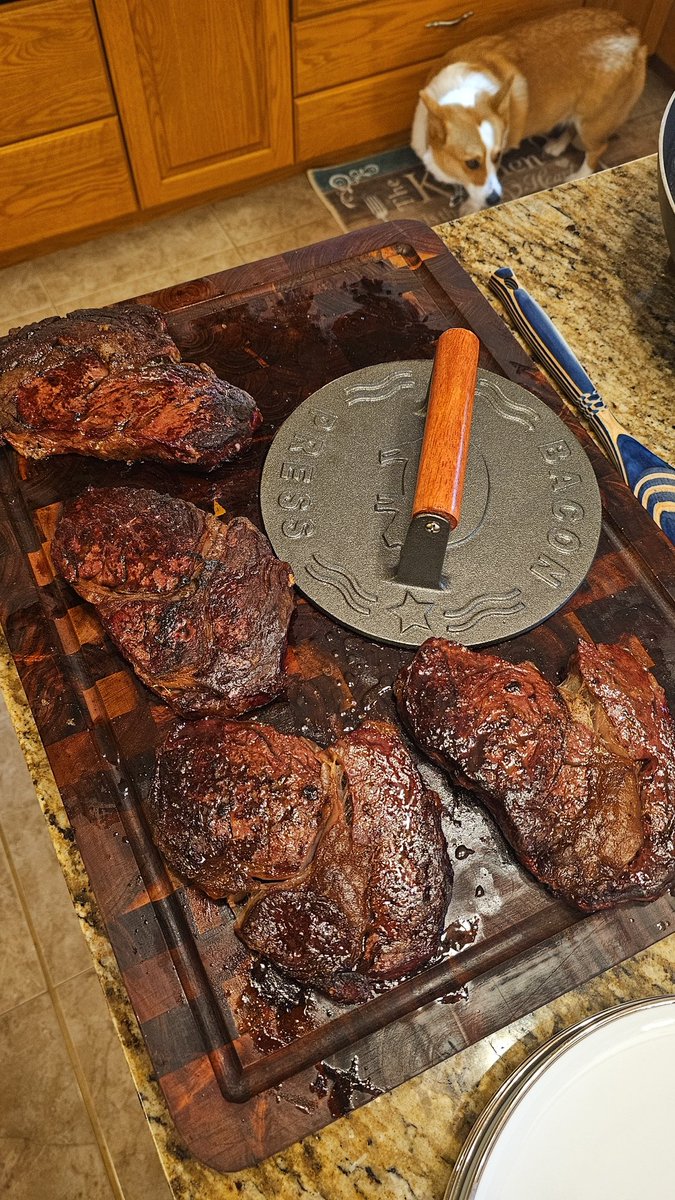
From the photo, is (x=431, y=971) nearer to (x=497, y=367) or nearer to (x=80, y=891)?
(x=80, y=891)

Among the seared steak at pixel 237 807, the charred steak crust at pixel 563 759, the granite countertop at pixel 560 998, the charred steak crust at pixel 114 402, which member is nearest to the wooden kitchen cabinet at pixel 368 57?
the granite countertop at pixel 560 998

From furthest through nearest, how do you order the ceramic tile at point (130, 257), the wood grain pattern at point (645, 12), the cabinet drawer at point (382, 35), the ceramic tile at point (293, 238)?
1. the wood grain pattern at point (645, 12)
2. the ceramic tile at point (293, 238)
3. the ceramic tile at point (130, 257)
4. the cabinet drawer at point (382, 35)

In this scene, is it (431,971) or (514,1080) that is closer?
(514,1080)

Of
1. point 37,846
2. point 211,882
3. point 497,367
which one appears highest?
point 497,367

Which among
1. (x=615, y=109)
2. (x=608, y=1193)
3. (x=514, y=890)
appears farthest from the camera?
(x=615, y=109)

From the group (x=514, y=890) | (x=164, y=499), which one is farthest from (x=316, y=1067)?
(x=164, y=499)

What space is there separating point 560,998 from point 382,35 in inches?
137

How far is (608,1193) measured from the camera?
1.13m

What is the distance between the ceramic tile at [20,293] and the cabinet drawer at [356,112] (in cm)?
122

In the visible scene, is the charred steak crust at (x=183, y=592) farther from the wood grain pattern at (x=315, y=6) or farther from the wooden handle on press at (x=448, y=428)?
the wood grain pattern at (x=315, y=6)

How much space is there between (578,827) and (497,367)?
3.23 ft

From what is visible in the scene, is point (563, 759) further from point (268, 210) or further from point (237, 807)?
A: point (268, 210)

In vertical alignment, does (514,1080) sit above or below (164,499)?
below

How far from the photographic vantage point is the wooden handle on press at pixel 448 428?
1.48 metres
